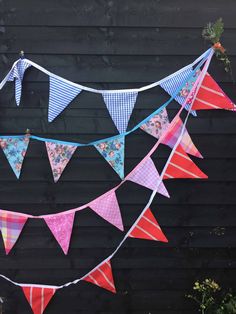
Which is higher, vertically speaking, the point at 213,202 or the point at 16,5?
the point at 16,5

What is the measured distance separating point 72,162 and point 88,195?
0.81ft

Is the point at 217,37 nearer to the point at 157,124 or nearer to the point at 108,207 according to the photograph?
the point at 157,124

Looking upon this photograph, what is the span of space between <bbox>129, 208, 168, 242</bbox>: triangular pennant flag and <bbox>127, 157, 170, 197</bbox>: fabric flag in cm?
20

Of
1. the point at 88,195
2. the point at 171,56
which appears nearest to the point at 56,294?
the point at 88,195

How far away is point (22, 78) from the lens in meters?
2.49

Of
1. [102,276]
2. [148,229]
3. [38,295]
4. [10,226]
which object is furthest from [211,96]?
[38,295]

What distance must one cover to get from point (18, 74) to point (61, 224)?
99 centimetres

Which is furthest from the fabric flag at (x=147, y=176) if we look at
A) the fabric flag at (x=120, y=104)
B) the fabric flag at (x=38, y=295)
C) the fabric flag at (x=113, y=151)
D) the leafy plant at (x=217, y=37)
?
the fabric flag at (x=38, y=295)

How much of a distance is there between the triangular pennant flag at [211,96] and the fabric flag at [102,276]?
3.97ft

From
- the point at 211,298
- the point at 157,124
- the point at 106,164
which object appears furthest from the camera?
the point at 211,298

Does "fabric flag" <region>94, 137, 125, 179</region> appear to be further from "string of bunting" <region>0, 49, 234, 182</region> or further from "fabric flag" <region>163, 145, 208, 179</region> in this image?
"fabric flag" <region>163, 145, 208, 179</region>

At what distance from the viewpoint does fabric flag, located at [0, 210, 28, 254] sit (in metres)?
2.63

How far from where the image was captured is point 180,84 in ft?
8.11

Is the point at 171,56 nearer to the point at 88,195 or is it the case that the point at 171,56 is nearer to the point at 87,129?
the point at 87,129
